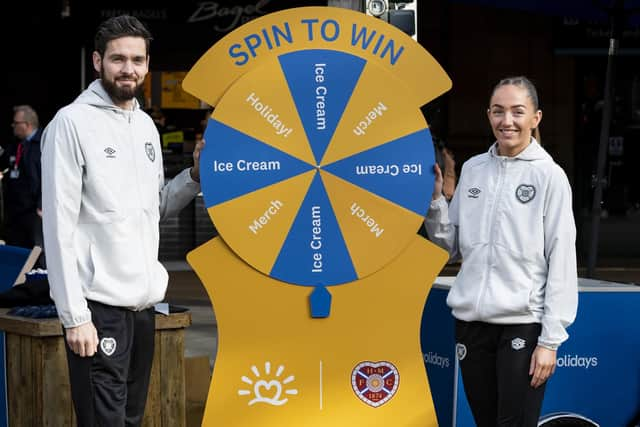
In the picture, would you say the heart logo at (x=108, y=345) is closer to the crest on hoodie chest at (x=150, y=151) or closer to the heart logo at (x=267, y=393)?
the crest on hoodie chest at (x=150, y=151)

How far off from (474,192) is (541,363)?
26.3 inches

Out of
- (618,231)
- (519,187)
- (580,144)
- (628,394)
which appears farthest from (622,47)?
(519,187)

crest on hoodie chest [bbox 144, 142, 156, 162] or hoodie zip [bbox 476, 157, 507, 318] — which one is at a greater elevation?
crest on hoodie chest [bbox 144, 142, 156, 162]

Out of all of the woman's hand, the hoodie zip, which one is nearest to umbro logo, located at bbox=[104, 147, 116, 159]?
the woman's hand

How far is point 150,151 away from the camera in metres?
4.34

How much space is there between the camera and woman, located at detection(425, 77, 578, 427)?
168 inches

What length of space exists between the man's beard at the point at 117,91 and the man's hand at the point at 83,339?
78 cm

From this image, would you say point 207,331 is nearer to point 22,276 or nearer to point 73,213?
point 22,276

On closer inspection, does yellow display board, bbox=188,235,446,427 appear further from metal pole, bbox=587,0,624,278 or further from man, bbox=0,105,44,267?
man, bbox=0,105,44,267

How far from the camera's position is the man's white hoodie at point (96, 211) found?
13.2 feet

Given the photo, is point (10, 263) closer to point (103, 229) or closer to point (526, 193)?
point (103, 229)

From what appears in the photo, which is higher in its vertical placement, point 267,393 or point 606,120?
point 606,120

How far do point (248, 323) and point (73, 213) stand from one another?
929 mm

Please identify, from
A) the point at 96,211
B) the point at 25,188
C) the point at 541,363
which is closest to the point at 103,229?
the point at 96,211
